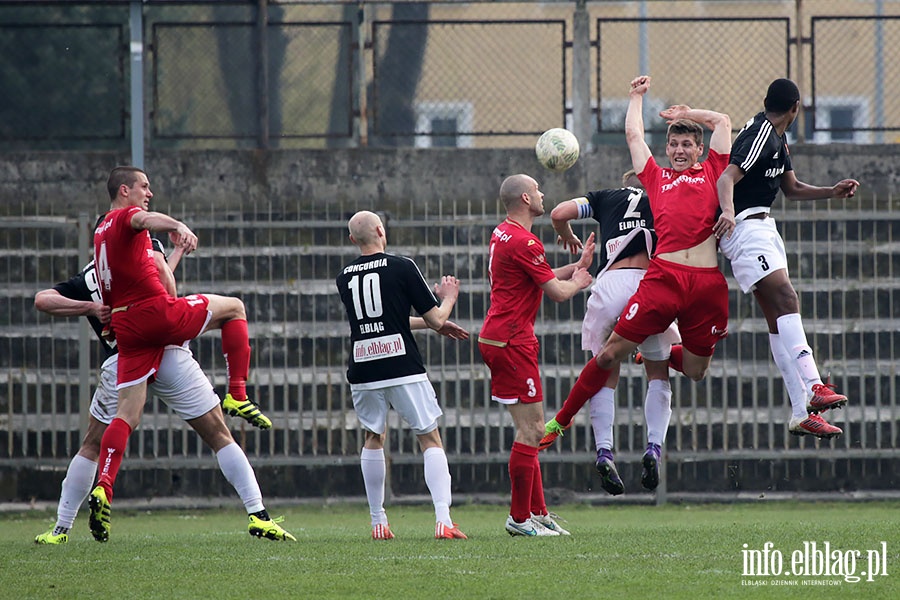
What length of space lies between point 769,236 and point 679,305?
76cm

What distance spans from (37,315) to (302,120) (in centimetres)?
430

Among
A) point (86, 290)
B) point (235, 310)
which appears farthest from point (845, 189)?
point (86, 290)

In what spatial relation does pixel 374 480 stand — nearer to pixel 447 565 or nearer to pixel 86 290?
pixel 447 565

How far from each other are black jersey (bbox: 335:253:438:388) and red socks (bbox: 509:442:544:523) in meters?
0.89

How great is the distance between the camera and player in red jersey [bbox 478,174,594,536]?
8.59 meters

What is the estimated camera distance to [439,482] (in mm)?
8516

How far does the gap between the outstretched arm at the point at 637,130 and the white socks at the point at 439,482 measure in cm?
232

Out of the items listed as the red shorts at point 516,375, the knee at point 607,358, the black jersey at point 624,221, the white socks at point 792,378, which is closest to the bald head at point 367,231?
the red shorts at point 516,375

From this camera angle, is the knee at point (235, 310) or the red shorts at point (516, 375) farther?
Answer: the knee at point (235, 310)

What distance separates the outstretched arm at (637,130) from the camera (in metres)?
8.45

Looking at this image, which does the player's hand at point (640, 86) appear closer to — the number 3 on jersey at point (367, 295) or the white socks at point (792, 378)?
the white socks at point (792, 378)

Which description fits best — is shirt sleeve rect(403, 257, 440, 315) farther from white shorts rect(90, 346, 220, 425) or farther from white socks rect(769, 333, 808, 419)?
white socks rect(769, 333, 808, 419)

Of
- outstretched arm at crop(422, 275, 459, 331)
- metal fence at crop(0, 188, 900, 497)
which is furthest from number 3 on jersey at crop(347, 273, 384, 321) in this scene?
metal fence at crop(0, 188, 900, 497)

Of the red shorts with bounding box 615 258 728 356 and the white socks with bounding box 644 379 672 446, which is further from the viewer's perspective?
the white socks with bounding box 644 379 672 446
